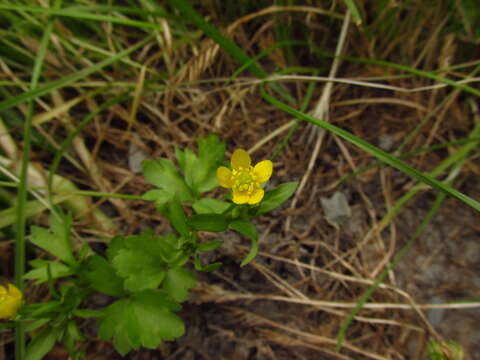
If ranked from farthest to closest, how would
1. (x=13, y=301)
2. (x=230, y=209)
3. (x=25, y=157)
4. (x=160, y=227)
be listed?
(x=160, y=227) < (x=25, y=157) < (x=13, y=301) < (x=230, y=209)

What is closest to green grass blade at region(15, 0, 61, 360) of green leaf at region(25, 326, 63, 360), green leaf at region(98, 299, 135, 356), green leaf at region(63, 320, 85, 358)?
green leaf at region(25, 326, 63, 360)

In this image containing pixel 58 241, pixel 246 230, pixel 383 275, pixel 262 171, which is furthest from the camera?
pixel 383 275

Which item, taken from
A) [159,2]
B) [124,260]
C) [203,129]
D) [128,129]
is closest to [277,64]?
[203,129]

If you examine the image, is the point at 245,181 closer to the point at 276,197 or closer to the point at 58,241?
the point at 276,197

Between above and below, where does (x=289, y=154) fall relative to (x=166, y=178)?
below

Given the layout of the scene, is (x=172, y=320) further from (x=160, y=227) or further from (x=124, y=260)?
(x=160, y=227)

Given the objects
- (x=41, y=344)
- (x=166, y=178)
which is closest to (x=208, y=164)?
(x=166, y=178)
